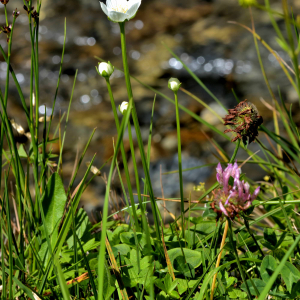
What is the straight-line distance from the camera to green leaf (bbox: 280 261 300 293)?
67 centimetres

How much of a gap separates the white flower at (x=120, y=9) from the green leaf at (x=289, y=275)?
67 centimetres

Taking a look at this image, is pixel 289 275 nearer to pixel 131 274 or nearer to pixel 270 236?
pixel 270 236

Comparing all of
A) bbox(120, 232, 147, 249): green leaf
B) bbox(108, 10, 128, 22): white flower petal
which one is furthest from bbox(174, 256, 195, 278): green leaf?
bbox(108, 10, 128, 22): white flower petal

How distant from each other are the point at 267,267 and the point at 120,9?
0.79 m

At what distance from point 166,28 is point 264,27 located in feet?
3.49

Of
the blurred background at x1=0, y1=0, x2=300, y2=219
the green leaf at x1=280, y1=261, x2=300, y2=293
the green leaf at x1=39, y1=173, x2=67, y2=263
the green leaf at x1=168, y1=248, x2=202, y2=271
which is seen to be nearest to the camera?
the green leaf at x1=280, y1=261, x2=300, y2=293

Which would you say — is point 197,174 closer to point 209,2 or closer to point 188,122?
point 188,122

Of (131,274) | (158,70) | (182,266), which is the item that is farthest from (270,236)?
(158,70)

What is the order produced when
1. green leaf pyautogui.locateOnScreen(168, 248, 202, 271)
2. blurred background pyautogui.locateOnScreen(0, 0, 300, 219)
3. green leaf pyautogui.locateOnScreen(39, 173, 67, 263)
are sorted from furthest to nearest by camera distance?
blurred background pyautogui.locateOnScreen(0, 0, 300, 219) → green leaf pyautogui.locateOnScreen(39, 173, 67, 263) → green leaf pyautogui.locateOnScreen(168, 248, 202, 271)

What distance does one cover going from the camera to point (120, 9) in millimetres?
910

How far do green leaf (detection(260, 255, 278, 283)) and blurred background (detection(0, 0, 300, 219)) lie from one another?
179cm

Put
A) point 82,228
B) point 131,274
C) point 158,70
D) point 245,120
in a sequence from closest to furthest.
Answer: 1. point 245,120
2. point 131,274
3. point 82,228
4. point 158,70

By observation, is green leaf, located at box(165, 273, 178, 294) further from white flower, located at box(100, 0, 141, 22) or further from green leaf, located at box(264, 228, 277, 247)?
white flower, located at box(100, 0, 141, 22)

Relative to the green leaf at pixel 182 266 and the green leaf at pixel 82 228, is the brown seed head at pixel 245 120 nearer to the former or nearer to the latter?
the green leaf at pixel 182 266
